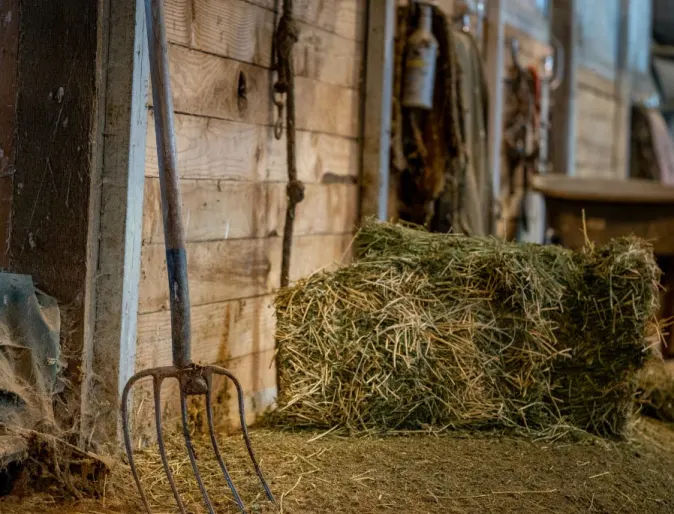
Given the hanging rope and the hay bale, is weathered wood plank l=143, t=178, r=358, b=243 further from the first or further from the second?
the hay bale

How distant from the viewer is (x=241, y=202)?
306 centimetres

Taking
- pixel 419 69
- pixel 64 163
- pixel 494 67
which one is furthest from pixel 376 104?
pixel 64 163

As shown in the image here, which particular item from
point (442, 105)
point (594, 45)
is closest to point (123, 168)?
point (442, 105)

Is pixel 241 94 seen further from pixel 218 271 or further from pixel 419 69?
pixel 419 69

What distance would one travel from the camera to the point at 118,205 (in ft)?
8.09

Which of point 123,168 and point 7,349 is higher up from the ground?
point 123,168

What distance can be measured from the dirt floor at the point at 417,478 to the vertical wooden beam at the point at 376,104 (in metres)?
1.32

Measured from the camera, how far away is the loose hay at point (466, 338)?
288cm

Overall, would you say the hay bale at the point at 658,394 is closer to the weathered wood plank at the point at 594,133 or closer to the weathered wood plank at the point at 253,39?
the weathered wood plank at the point at 253,39

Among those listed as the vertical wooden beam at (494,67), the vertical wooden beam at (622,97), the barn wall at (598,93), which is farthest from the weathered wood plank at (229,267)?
the vertical wooden beam at (622,97)

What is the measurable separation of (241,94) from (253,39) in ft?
0.66

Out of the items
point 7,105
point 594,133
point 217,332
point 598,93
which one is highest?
point 598,93

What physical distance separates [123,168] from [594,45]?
21.9ft

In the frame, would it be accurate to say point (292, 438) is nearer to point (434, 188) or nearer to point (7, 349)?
point (7, 349)
